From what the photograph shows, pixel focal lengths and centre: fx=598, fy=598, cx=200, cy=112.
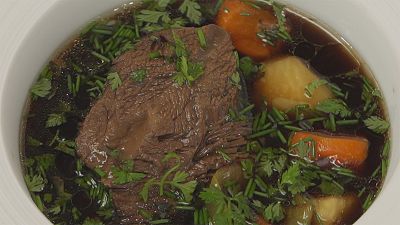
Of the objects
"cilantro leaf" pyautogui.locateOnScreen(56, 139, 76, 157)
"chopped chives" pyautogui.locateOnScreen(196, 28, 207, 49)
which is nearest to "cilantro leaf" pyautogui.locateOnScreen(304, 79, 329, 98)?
"chopped chives" pyautogui.locateOnScreen(196, 28, 207, 49)

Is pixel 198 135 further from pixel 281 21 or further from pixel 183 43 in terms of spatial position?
pixel 281 21

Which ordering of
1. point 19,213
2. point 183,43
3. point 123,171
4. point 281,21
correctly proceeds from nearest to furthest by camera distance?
point 19,213, point 123,171, point 183,43, point 281,21

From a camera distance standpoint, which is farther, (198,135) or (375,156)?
(375,156)

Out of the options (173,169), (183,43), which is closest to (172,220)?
(173,169)

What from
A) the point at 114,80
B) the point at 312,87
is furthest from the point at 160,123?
the point at 312,87

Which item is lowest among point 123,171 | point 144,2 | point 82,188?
point 82,188

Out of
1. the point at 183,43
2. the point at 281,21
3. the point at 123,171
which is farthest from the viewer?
the point at 281,21

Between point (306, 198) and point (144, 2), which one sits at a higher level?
point (144, 2)

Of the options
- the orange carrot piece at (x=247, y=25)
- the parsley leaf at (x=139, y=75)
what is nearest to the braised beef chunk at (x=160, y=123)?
the parsley leaf at (x=139, y=75)

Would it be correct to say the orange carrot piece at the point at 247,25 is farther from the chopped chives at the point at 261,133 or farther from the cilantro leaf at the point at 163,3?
the chopped chives at the point at 261,133
